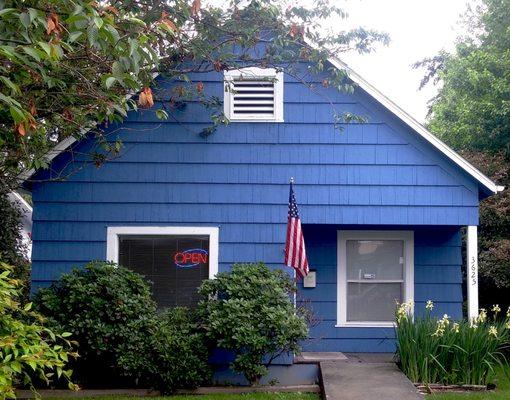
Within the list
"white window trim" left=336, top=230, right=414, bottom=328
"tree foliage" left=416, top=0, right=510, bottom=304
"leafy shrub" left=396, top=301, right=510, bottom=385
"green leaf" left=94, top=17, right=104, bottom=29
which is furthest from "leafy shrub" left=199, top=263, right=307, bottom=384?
"green leaf" left=94, top=17, right=104, bottom=29

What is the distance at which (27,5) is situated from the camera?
6430 mm

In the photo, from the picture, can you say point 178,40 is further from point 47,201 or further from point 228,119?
point 47,201

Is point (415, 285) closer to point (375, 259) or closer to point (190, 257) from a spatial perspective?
point (375, 259)

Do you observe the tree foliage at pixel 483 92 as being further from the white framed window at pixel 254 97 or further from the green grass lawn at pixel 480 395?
the green grass lawn at pixel 480 395

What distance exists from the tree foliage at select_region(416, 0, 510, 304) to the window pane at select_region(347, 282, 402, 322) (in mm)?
2015

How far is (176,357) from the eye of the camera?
9305 millimetres

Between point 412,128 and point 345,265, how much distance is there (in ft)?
8.66

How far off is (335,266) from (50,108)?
547cm

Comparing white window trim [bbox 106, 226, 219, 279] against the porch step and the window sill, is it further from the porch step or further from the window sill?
the window sill

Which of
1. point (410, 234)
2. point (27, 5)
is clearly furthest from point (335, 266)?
point (27, 5)

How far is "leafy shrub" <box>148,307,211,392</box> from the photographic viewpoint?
9258 millimetres

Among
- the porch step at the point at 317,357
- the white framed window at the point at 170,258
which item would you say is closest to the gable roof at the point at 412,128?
the white framed window at the point at 170,258

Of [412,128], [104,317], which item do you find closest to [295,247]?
[412,128]

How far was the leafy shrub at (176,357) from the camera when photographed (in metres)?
9.26
